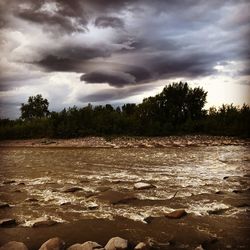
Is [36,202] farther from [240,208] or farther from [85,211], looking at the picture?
[240,208]

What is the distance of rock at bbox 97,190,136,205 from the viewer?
247 inches

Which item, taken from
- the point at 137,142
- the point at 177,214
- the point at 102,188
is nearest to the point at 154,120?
the point at 137,142

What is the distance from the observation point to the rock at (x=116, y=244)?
403 centimetres

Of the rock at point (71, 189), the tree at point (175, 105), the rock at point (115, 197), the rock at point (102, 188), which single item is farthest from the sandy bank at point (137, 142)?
the rock at point (115, 197)

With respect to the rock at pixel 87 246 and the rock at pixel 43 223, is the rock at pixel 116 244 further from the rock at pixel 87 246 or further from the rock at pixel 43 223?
the rock at pixel 43 223

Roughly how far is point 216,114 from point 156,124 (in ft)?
20.5

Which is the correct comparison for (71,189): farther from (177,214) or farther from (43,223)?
(177,214)

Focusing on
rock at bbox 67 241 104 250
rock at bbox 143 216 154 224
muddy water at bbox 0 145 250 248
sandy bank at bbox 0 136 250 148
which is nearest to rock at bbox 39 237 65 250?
rock at bbox 67 241 104 250

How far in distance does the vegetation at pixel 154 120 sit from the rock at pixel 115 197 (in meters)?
19.1

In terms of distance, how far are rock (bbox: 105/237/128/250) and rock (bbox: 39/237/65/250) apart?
0.55m

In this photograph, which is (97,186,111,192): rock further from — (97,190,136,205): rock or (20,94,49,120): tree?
(20,94,49,120): tree

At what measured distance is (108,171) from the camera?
33.3 ft

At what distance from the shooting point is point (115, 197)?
6.51m

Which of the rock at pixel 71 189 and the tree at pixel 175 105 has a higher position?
the tree at pixel 175 105
